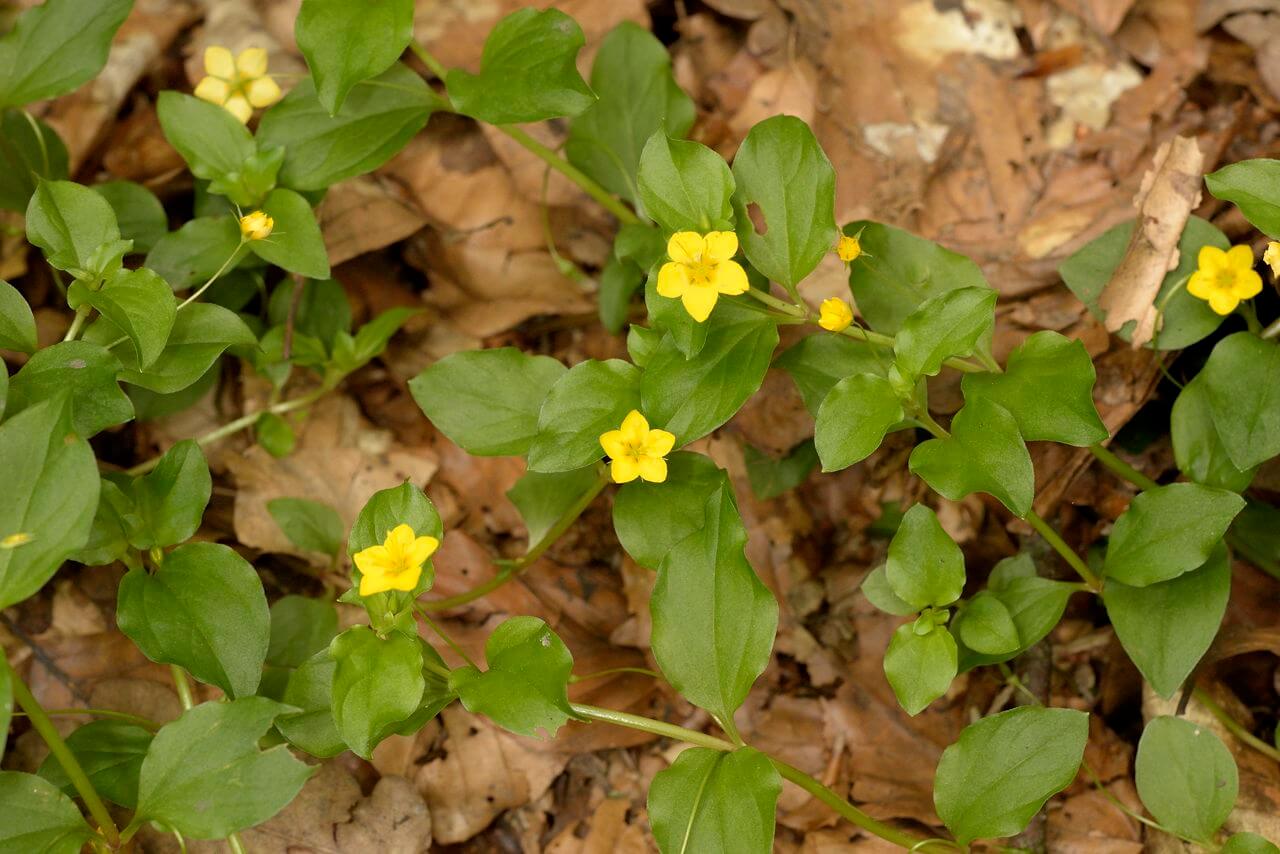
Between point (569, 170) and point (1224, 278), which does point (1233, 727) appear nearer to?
point (1224, 278)

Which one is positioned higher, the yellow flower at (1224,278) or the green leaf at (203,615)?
the yellow flower at (1224,278)

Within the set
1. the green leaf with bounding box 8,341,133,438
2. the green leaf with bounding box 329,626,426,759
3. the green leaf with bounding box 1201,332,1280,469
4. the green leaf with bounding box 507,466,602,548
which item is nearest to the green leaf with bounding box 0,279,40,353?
the green leaf with bounding box 8,341,133,438

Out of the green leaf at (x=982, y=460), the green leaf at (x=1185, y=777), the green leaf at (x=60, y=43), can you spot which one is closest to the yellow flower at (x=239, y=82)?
the green leaf at (x=60, y=43)

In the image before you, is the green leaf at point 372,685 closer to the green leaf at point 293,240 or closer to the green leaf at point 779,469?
the green leaf at point 293,240

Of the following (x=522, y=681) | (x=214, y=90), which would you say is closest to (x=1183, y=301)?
(x=522, y=681)

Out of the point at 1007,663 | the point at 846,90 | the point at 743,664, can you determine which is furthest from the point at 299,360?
the point at 1007,663

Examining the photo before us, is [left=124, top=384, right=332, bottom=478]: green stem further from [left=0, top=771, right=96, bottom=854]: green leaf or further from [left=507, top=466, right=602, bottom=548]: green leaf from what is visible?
[left=0, top=771, right=96, bottom=854]: green leaf

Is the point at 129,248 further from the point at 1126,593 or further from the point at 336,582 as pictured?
the point at 1126,593
